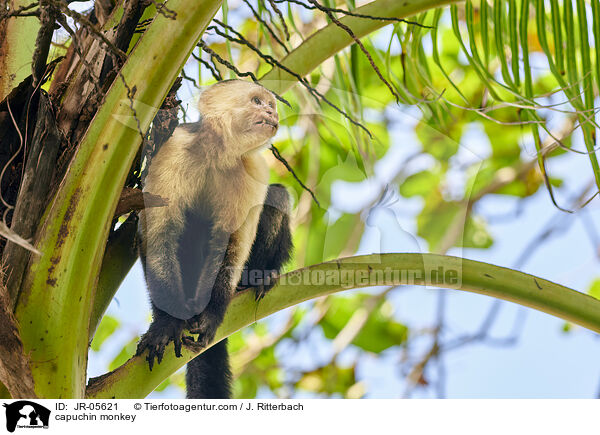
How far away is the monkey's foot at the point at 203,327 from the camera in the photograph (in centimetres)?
106

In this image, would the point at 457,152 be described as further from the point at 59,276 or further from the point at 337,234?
the point at 59,276

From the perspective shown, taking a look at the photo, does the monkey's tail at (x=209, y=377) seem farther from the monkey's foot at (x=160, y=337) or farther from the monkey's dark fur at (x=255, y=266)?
the monkey's foot at (x=160, y=337)

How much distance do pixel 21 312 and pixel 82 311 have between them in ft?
0.24

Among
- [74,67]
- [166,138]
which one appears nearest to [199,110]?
[166,138]

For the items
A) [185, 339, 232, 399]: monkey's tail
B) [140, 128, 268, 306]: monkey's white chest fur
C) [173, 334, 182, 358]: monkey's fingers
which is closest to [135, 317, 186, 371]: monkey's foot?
[173, 334, 182, 358]: monkey's fingers

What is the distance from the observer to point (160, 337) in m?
1.04

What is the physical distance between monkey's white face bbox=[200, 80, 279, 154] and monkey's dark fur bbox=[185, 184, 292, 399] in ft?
0.66

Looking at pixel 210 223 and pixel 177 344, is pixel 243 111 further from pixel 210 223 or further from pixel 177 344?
pixel 177 344

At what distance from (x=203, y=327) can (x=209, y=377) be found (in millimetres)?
330

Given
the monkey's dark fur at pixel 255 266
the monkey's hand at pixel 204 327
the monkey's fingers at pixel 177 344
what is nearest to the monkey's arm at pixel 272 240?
the monkey's dark fur at pixel 255 266

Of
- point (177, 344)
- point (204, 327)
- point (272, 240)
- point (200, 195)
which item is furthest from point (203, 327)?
point (272, 240)

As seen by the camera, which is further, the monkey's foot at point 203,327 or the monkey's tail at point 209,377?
the monkey's tail at point 209,377
